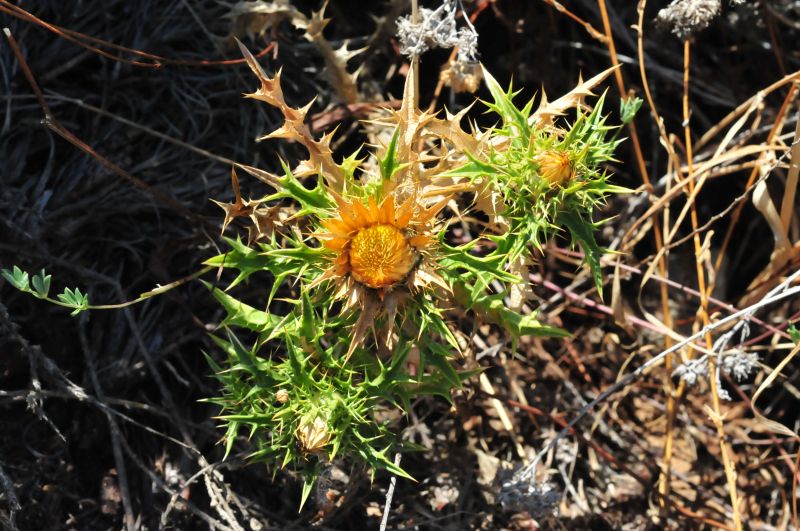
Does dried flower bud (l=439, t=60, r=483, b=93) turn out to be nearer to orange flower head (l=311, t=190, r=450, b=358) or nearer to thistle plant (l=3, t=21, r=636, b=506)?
thistle plant (l=3, t=21, r=636, b=506)

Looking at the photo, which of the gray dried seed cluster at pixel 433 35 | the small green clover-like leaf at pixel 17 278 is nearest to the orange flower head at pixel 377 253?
the gray dried seed cluster at pixel 433 35

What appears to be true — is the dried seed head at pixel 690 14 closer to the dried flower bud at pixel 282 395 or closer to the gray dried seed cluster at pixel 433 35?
the gray dried seed cluster at pixel 433 35

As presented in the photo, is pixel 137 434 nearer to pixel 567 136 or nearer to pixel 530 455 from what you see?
pixel 530 455

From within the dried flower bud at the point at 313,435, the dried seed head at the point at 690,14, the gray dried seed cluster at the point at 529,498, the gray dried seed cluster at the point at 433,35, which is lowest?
the gray dried seed cluster at the point at 529,498

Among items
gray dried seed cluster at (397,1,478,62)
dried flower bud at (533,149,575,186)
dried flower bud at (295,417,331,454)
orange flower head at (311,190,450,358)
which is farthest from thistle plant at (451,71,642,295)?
dried flower bud at (295,417,331,454)

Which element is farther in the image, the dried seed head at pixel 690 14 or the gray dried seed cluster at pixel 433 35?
the dried seed head at pixel 690 14

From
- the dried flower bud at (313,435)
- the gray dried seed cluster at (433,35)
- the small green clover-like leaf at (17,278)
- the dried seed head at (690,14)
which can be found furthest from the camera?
the dried seed head at (690,14)

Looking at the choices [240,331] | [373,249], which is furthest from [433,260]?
[240,331]

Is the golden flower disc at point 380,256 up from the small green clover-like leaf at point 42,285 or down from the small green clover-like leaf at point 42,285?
up

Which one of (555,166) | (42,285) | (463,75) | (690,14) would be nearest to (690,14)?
(690,14)
